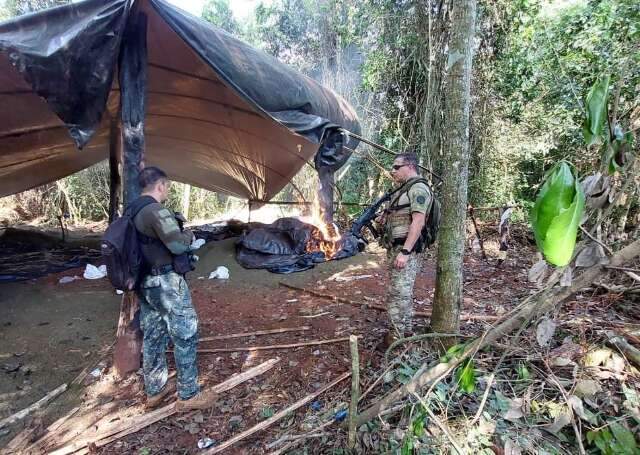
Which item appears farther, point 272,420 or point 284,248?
point 284,248

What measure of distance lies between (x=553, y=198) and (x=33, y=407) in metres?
3.64

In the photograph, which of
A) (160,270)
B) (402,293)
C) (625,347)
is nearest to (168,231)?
(160,270)

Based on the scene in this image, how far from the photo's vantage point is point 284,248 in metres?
6.84

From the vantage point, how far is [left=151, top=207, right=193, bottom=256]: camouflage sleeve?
2.53 metres

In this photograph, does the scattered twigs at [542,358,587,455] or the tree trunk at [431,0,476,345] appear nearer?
the scattered twigs at [542,358,587,455]

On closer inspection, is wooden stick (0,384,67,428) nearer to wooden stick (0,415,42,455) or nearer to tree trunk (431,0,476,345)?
wooden stick (0,415,42,455)

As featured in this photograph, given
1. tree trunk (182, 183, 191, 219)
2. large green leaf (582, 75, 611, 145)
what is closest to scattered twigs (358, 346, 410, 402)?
large green leaf (582, 75, 611, 145)

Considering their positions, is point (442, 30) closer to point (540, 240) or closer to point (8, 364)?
point (540, 240)

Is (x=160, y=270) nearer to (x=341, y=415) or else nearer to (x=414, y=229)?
(x=341, y=415)

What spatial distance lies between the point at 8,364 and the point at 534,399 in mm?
4254

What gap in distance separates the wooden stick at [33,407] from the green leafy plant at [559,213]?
3.54 meters

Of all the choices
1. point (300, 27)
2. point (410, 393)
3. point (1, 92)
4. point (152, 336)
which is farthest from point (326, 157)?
point (300, 27)

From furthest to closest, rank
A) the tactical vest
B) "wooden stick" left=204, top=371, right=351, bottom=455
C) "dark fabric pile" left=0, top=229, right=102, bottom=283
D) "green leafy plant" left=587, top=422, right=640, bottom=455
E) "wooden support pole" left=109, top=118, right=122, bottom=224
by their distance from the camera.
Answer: "wooden support pole" left=109, top=118, right=122, bottom=224
"dark fabric pile" left=0, top=229, right=102, bottom=283
the tactical vest
"wooden stick" left=204, top=371, right=351, bottom=455
"green leafy plant" left=587, top=422, right=640, bottom=455

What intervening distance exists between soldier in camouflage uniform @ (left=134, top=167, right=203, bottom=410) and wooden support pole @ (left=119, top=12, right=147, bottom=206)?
61cm
